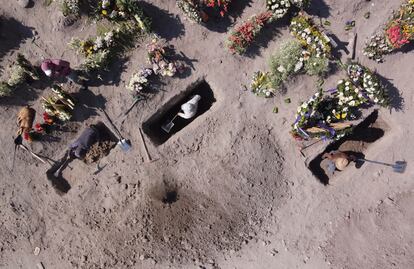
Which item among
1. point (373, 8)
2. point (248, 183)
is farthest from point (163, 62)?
point (373, 8)

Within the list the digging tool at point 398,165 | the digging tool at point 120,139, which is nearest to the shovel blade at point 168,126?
the digging tool at point 120,139

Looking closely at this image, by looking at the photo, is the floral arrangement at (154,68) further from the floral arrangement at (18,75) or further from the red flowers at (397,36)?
the red flowers at (397,36)

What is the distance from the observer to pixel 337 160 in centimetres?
1373

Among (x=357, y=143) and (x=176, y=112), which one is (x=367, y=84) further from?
(x=176, y=112)

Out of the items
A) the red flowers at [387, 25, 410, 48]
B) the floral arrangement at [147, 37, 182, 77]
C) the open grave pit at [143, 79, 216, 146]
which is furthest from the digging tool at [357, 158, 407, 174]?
the floral arrangement at [147, 37, 182, 77]

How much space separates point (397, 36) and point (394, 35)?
0.33ft

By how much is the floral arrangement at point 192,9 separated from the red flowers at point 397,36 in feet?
21.3

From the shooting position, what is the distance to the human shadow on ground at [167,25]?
13414 millimetres

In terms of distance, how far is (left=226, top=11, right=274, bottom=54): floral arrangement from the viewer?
511 inches

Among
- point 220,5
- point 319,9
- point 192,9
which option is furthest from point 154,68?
point 319,9

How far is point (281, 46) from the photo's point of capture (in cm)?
1328

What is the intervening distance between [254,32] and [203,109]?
333 centimetres

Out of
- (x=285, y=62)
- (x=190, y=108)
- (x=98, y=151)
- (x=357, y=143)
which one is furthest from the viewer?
(x=357, y=143)

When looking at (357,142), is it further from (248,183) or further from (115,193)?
(115,193)
